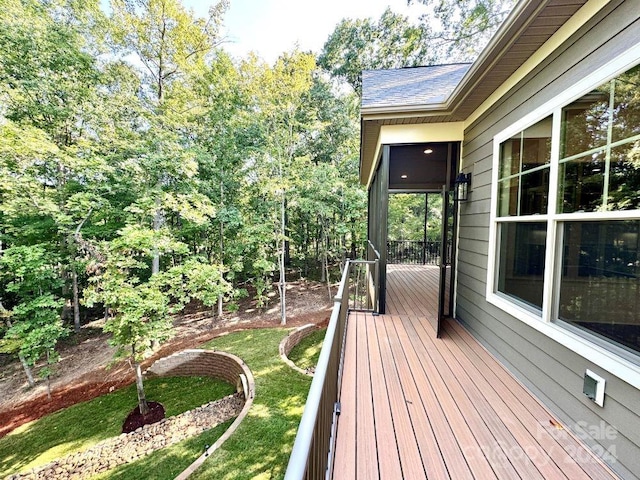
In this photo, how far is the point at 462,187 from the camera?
3957 mm

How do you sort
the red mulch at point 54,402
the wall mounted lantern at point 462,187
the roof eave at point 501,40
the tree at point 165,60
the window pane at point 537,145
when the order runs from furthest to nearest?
1. the tree at point 165,60
2. the red mulch at point 54,402
3. the wall mounted lantern at point 462,187
4. the window pane at point 537,145
5. the roof eave at point 501,40

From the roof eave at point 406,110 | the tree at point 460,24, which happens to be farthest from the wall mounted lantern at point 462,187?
the tree at point 460,24

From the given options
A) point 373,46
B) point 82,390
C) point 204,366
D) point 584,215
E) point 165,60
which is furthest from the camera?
point 373,46

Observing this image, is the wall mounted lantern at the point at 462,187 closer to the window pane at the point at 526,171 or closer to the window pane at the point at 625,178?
the window pane at the point at 526,171

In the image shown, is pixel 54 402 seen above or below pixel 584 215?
below

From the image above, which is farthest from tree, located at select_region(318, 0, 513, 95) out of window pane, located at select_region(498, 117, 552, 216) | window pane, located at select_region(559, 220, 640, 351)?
window pane, located at select_region(559, 220, 640, 351)

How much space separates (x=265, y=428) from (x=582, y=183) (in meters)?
5.77

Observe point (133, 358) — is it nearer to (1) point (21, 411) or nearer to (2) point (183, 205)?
(1) point (21, 411)

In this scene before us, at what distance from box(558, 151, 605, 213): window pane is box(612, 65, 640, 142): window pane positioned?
0.53 ft

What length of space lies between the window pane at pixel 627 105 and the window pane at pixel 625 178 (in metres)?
0.09

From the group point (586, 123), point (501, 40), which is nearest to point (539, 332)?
point (586, 123)

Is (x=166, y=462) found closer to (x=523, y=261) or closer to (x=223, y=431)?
(x=223, y=431)

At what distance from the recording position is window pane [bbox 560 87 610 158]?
1770mm

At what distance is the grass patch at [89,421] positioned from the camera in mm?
5926
